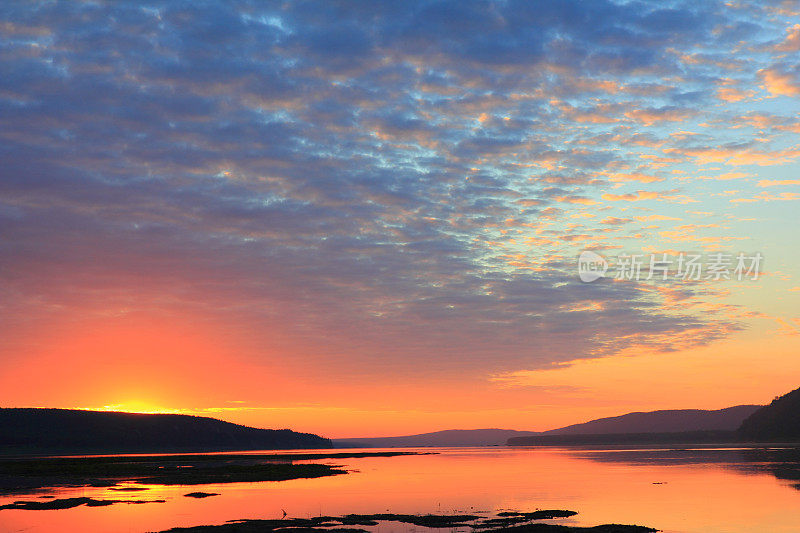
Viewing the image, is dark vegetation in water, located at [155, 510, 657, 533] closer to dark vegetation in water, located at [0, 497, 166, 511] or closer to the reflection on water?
the reflection on water

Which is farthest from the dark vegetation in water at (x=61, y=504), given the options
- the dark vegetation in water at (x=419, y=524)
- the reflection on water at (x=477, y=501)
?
the dark vegetation in water at (x=419, y=524)

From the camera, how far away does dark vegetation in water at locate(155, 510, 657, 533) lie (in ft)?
142

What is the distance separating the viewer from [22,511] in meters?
56.0

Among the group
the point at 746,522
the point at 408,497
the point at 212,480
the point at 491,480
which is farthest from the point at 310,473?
the point at 746,522

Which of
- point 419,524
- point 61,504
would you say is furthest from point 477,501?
point 61,504

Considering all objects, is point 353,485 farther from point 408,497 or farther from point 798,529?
point 798,529

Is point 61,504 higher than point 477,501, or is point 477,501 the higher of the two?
point 61,504

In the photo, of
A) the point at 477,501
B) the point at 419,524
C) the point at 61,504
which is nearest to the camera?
the point at 419,524

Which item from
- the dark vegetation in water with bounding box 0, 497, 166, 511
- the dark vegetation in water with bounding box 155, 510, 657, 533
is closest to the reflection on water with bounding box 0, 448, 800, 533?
the dark vegetation in water with bounding box 0, 497, 166, 511

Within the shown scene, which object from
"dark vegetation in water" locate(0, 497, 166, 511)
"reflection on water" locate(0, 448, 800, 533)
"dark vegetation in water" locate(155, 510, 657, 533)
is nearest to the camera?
"dark vegetation in water" locate(155, 510, 657, 533)

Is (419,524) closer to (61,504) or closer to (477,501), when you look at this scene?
(477,501)

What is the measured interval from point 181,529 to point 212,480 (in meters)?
51.5

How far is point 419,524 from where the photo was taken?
46.3 meters

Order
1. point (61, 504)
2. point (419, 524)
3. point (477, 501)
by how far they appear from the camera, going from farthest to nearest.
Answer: point (477, 501)
point (61, 504)
point (419, 524)
